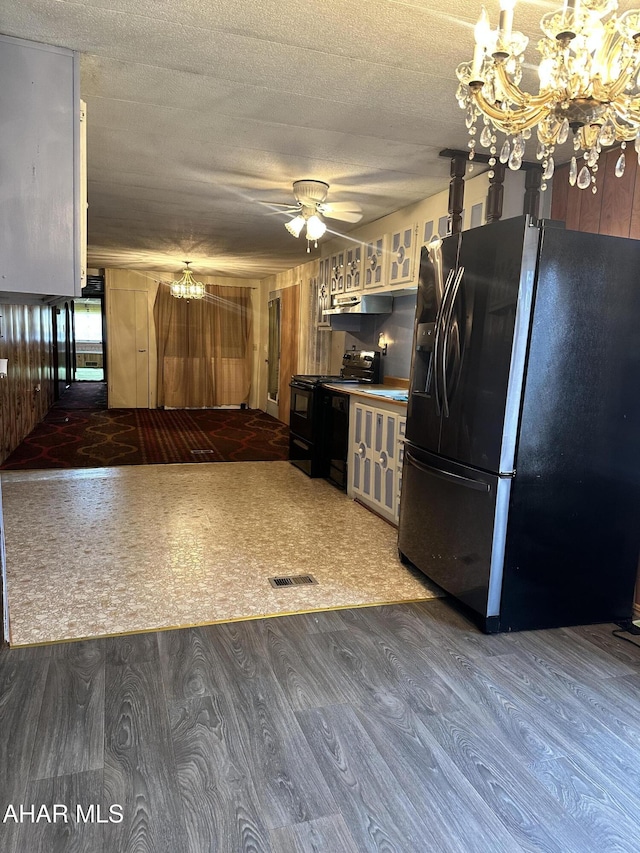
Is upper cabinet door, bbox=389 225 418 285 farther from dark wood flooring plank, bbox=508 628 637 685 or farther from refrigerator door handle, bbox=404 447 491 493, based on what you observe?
dark wood flooring plank, bbox=508 628 637 685

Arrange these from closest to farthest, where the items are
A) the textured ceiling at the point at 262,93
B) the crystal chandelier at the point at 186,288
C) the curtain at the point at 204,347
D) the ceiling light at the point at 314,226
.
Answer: the textured ceiling at the point at 262,93, the ceiling light at the point at 314,226, the crystal chandelier at the point at 186,288, the curtain at the point at 204,347

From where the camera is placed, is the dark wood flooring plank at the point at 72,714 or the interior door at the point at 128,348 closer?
the dark wood flooring plank at the point at 72,714

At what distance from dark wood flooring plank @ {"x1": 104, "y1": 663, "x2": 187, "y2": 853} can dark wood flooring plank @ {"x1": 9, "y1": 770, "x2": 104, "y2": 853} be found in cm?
3

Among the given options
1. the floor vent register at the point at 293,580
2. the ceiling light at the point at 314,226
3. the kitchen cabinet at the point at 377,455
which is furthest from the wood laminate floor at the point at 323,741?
the ceiling light at the point at 314,226

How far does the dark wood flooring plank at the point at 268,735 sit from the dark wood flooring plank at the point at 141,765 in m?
0.24

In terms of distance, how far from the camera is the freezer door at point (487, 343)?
7.66 ft

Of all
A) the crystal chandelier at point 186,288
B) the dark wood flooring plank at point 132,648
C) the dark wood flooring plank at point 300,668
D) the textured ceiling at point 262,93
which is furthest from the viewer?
the crystal chandelier at point 186,288

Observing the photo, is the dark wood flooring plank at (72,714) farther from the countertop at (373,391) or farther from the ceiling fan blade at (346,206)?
the ceiling fan blade at (346,206)

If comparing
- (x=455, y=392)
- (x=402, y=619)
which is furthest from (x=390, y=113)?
(x=402, y=619)

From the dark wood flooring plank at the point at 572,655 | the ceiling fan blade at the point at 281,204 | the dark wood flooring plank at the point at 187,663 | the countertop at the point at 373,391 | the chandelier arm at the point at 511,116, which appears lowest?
the dark wood flooring plank at the point at 187,663

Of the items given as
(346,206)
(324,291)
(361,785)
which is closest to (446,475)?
(361,785)

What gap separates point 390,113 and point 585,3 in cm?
139

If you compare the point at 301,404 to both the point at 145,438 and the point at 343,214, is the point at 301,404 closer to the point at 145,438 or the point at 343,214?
the point at 343,214

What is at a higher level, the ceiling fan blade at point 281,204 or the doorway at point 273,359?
the ceiling fan blade at point 281,204
